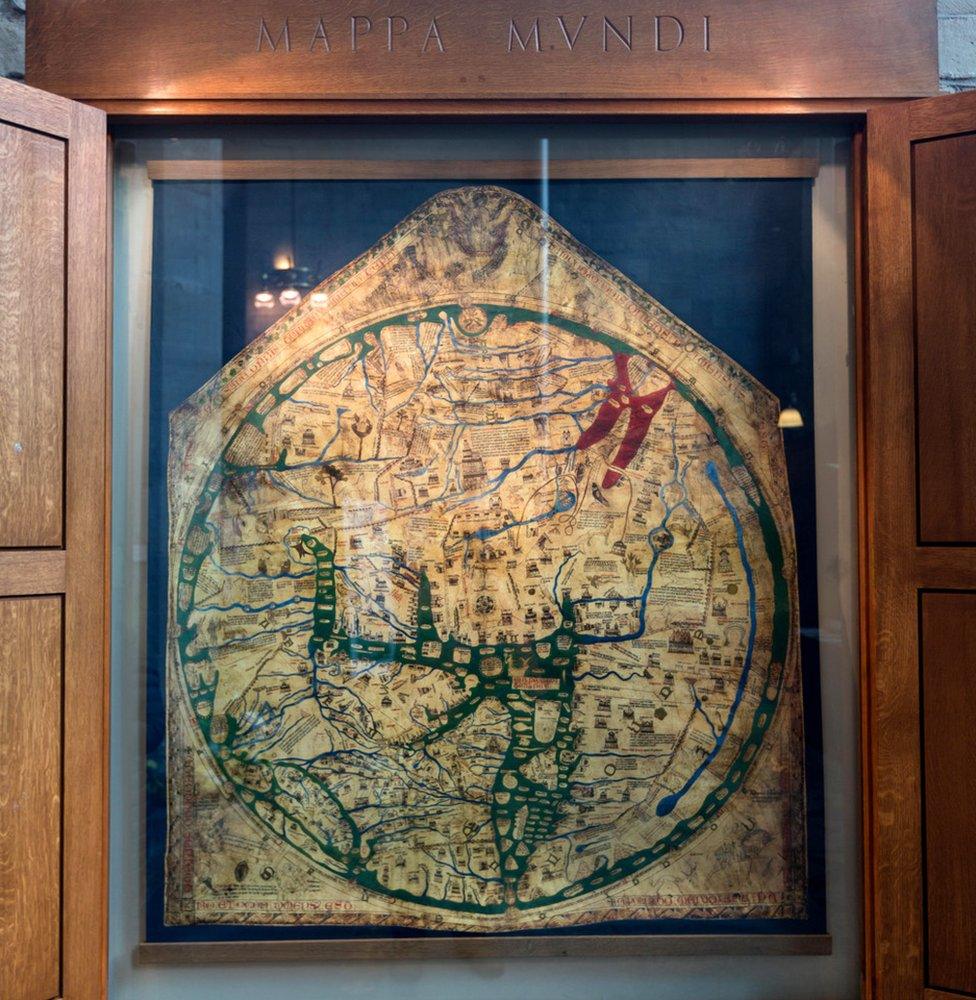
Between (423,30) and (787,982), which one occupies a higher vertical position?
(423,30)

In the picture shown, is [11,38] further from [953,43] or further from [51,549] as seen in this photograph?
[953,43]

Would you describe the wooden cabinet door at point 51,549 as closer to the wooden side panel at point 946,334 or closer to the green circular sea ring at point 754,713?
the green circular sea ring at point 754,713

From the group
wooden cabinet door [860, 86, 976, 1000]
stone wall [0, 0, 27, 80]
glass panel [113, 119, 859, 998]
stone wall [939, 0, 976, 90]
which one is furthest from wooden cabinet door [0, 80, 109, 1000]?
stone wall [939, 0, 976, 90]

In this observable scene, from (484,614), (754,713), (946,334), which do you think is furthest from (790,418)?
(484,614)

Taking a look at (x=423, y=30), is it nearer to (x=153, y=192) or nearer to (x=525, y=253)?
(x=525, y=253)

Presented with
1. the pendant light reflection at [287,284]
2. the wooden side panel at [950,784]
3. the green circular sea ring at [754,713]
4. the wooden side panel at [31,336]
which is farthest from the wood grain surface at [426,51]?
the wooden side panel at [950,784]

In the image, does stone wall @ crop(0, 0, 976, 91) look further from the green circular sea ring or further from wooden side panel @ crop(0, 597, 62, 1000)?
wooden side panel @ crop(0, 597, 62, 1000)

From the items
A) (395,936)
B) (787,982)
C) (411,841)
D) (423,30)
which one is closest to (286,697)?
(411,841)
